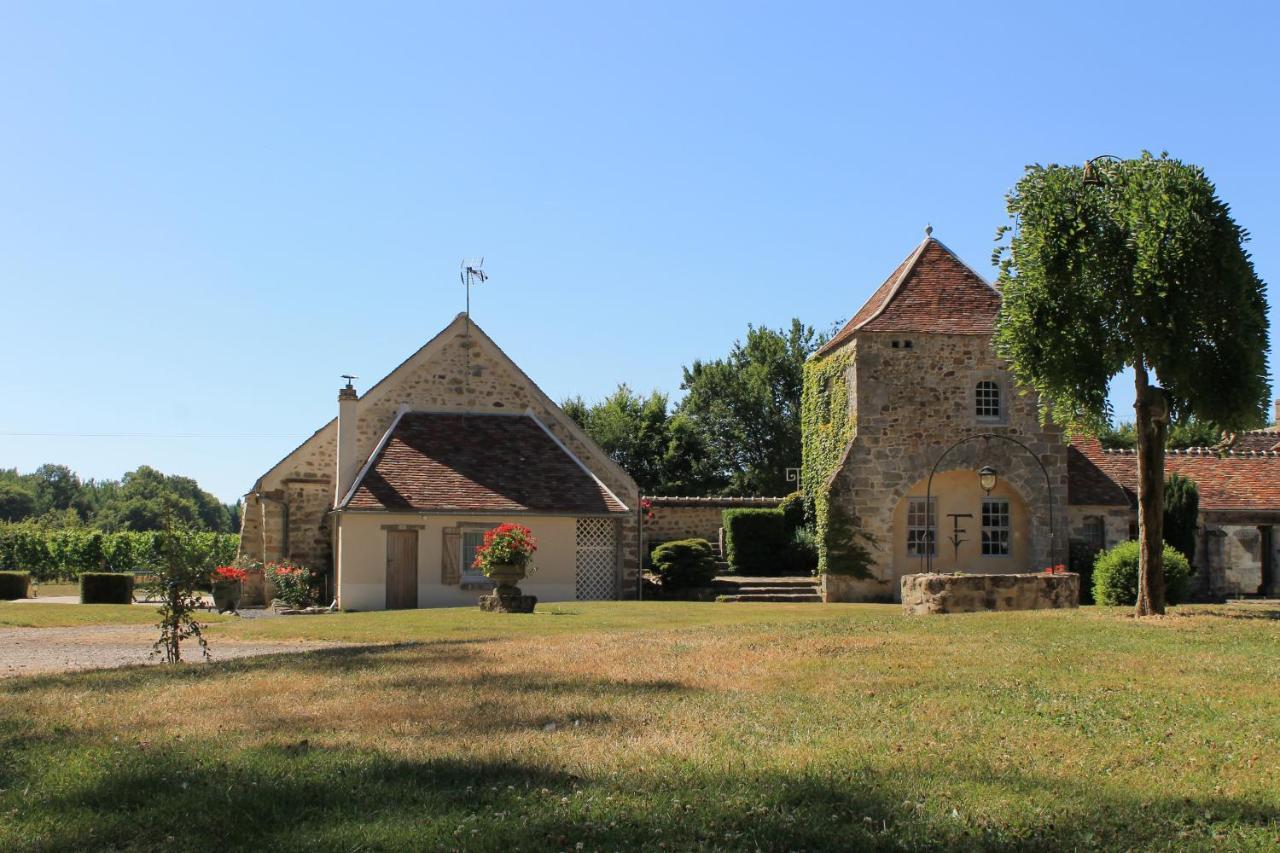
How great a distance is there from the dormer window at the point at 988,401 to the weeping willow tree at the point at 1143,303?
1130 centimetres

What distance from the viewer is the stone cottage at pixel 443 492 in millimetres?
26328

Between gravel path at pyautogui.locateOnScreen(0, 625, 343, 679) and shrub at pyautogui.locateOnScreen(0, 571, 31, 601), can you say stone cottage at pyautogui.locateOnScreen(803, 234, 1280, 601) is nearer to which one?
gravel path at pyautogui.locateOnScreen(0, 625, 343, 679)

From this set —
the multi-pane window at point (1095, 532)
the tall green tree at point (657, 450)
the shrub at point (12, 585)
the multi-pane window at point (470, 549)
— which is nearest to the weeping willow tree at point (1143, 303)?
the multi-pane window at point (1095, 532)

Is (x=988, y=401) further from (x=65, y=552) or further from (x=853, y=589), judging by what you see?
(x=65, y=552)

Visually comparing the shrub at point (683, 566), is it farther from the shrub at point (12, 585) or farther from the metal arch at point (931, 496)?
the shrub at point (12, 585)

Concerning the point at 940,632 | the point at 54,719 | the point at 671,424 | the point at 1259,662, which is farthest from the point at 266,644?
the point at 671,424

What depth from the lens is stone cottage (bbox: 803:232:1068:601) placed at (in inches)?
1080

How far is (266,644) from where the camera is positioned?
16.0 metres

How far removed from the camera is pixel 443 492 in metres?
26.7

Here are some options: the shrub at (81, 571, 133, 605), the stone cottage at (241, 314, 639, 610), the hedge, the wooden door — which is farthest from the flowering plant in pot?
the hedge

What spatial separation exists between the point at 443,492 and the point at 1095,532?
15.5 m

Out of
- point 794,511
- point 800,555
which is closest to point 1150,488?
point 800,555

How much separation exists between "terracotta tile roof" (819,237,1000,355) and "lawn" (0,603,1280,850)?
15992 millimetres

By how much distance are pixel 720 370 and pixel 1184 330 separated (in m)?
40.5
